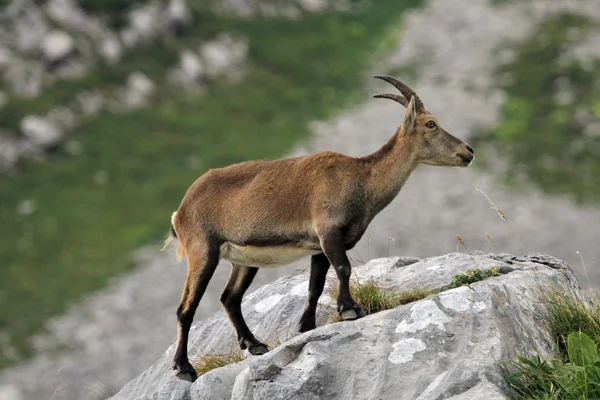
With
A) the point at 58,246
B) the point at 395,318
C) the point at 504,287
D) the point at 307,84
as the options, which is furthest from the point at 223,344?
the point at 307,84

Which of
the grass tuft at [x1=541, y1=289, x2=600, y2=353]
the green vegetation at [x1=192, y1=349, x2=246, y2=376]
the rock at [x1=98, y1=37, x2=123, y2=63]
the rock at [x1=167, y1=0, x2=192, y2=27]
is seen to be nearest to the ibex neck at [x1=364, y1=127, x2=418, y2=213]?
the grass tuft at [x1=541, y1=289, x2=600, y2=353]

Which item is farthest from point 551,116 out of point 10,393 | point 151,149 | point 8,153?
point 10,393

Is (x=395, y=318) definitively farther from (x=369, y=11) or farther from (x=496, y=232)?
(x=369, y=11)

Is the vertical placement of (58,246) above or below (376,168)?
above

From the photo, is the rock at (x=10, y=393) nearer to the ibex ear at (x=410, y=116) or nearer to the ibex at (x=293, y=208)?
the ibex at (x=293, y=208)

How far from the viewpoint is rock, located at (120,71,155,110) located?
45.0 m

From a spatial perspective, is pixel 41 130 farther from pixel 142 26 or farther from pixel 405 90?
pixel 405 90

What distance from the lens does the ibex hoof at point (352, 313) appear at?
37.5ft

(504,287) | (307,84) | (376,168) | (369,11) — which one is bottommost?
(504,287)

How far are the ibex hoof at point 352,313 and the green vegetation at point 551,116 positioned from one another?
1318 inches

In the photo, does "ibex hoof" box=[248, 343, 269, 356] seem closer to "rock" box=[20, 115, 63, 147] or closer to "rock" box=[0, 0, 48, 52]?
"rock" box=[20, 115, 63, 147]

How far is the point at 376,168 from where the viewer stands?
40.8 ft

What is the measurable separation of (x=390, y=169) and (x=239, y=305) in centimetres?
264

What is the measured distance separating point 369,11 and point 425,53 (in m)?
4.36
